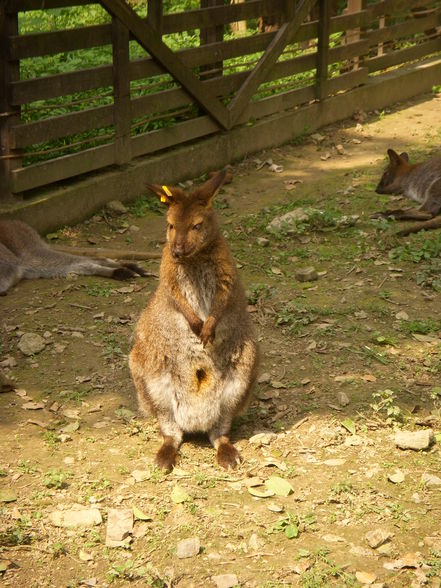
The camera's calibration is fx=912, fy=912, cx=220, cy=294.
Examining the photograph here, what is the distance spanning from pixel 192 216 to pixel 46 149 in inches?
165

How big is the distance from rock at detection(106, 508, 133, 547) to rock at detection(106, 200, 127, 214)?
16.5ft

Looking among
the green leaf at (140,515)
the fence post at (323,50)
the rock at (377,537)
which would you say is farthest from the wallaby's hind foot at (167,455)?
the fence post at (323,50)

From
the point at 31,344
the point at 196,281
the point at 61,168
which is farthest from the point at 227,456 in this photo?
the point at 61,168

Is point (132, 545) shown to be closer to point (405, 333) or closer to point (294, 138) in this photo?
point (405, 333)

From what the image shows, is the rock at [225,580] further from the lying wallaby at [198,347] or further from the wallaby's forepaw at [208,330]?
the wallaby's forepaw at [208,330]

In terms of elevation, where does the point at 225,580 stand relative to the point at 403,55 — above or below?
below

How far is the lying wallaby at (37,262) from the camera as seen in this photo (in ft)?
26.0

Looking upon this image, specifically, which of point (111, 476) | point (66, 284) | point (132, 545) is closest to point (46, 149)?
point (66, 284)

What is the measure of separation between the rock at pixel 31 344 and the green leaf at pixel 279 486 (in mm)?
2320

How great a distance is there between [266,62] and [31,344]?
5.91 meters

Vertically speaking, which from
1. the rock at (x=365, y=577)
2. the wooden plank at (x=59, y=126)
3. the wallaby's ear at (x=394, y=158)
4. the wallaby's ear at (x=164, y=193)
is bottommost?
the rock at (x=365, y=577)

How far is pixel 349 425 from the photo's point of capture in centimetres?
547

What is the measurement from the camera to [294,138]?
1195 centimetres

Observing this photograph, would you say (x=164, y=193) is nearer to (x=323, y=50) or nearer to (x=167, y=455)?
(x=167, y=455)
